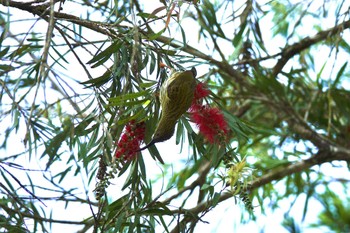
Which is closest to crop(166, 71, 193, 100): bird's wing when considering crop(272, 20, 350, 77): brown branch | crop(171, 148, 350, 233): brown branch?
crop(171, 148, 350, 233): brown branch

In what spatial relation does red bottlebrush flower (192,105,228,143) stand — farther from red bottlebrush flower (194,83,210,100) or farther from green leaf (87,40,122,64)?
green leaf (87,40,122,64)

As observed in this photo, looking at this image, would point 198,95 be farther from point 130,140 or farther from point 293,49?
point 293,49

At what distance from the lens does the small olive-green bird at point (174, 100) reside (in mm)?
1100

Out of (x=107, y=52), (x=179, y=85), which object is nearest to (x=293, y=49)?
(x=107, y=52)

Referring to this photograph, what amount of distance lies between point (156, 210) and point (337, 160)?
0.99 m

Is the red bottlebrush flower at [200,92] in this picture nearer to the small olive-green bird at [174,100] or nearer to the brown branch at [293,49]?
the small olive-green bird at [174,100]

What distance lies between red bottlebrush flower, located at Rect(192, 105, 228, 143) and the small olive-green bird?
0.30ft

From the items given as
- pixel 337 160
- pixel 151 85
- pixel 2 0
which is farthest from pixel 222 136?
pixel 337 160

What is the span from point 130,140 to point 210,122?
127 mm

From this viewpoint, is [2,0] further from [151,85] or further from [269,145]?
[269,145]

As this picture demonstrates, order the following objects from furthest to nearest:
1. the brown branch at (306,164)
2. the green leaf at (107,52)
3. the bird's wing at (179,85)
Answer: the brown branch at (306,164)
the green leaf at (107,52)
the bird's wing at (179,85)

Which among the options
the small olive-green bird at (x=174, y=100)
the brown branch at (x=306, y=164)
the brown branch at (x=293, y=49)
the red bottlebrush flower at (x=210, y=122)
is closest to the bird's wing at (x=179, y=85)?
the small olive-green bird at (x=174, y=100)

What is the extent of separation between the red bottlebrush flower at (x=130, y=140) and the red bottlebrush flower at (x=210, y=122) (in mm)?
88

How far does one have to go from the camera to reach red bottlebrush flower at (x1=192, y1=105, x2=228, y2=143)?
120 centimetres
